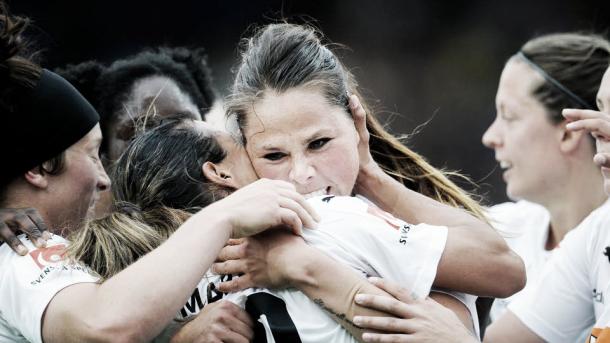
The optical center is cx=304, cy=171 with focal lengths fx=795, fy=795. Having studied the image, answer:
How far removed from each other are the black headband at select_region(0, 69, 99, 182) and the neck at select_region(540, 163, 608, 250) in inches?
113

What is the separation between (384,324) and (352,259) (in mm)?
216

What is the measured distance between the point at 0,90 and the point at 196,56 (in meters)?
2.70

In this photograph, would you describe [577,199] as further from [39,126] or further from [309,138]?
[39,126]

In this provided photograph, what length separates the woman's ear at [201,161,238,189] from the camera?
2.89m

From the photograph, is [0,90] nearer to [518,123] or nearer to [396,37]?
[518,123]

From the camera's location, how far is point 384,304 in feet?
7.55

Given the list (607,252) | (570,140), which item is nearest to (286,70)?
(607,252)

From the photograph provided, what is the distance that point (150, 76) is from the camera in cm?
461

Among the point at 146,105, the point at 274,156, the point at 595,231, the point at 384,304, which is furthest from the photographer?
the point at 146,105

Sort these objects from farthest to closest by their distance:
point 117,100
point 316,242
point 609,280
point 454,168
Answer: point 454,168, point 117,100, point 609,280, point 316,242

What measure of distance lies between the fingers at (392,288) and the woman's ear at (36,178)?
1.21 metres

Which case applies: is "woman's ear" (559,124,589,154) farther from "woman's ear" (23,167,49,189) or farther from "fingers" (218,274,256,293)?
"woman's ear" (23,167,49,189)

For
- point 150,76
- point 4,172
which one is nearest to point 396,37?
point 150,76

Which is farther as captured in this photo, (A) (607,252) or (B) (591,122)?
(A) (607,252)
